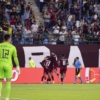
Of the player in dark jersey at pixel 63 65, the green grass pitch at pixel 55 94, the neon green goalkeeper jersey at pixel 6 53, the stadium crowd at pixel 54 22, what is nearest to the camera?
the neon green goalkeeper jersey at pixel 6 53

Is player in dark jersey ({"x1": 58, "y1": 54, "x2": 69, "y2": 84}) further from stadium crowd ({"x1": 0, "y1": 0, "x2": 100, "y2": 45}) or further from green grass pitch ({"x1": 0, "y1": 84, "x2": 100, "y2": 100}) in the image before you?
green grass pitch ({"x1": 0, "y1": 84, "x2": 100, "y2": 100})

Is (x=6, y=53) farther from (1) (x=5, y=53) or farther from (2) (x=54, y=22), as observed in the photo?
(2) (x=54, y=22)

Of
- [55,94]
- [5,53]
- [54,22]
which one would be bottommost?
[55,94]

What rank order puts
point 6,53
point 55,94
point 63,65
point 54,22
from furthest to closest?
point 54,22
point 63,65
point 55,94
point 6,53

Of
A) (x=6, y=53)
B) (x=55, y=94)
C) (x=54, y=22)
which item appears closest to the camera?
(x=6, y=53)

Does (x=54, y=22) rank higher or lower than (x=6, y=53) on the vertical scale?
lower

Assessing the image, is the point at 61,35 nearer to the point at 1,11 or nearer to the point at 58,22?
the point at 58,22

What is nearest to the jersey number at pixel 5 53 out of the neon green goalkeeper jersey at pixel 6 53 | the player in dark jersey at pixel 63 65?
the neon green goalkeeper jersey at pixel 6 53

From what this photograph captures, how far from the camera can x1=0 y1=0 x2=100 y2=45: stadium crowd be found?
118ft

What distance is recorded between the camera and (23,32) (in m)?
35.9

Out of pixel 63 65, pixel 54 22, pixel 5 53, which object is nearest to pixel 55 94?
pixel 5 53

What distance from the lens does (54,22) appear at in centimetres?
3769

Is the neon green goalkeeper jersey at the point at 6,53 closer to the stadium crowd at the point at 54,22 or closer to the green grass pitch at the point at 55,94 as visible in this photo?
the green grass pitch at the point at 55,94

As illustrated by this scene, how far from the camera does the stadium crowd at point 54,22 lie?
35.9m
